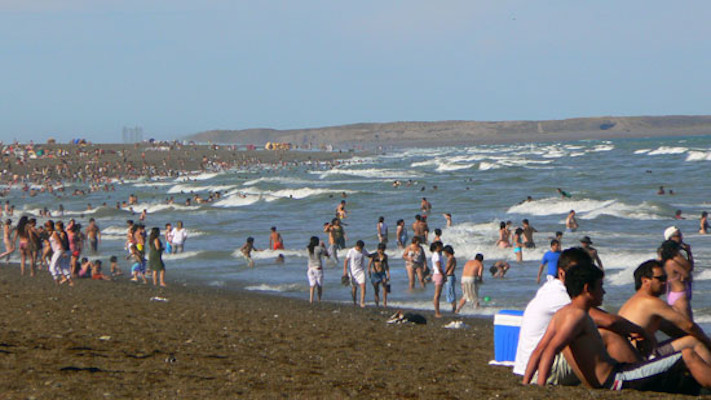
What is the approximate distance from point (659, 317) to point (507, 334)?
1856 millimetres

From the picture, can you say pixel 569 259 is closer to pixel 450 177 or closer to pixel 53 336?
pixel 53 336

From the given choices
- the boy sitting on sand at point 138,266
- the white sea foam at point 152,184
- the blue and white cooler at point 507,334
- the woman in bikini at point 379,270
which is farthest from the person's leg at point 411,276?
the white sea foam at point 152,184

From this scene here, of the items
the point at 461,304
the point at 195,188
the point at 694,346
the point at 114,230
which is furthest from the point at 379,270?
the point at 195,188

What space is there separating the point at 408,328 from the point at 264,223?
80.5 feet

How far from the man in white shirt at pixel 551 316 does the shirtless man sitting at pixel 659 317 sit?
15cm

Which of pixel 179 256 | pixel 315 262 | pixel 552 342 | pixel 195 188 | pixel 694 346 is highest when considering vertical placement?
pixel 552 342

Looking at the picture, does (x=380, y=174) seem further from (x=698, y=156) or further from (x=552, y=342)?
(x=552, y=342)

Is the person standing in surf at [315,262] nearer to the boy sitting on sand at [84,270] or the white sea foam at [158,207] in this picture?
the boy sitting on sand at [84,270]

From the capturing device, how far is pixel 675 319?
6758 mm

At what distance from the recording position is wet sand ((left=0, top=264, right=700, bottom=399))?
6.84 m

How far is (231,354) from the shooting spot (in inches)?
345

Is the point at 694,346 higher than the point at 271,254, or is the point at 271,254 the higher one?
the point at 694,346

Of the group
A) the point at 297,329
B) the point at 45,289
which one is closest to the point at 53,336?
the point at 297,329

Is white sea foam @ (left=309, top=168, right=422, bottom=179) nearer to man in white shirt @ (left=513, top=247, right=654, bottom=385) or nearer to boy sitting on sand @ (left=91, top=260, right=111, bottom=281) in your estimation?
boy sitting on sand @ (left=91, top=260, right=111, bottom=281)
